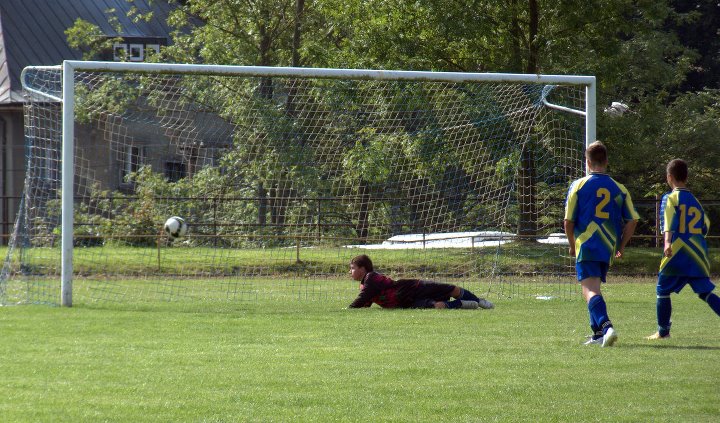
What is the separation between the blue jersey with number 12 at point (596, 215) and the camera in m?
8.63

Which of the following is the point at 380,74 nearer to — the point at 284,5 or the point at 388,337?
the point at 388,337

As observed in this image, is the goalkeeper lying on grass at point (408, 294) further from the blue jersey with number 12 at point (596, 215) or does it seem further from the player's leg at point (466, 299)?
the blue jersey with number 12 at point (596, 215)

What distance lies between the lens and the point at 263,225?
19.0 meters

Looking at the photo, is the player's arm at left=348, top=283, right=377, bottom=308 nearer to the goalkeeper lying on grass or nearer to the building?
the goalkeeper lying on grass

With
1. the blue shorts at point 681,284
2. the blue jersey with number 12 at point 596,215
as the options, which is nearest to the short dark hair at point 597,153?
the blue jersey with number 12 at point 596,215

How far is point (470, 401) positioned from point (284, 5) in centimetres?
2159

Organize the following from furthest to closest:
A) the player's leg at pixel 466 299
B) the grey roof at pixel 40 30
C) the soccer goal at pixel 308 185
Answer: the grey roof at pixel 40 30 < the soccer goal at pixel 308 185 < the player's leg at pixel 466 299

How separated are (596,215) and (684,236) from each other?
1.10 metres

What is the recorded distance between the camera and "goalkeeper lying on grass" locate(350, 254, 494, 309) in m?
12.2

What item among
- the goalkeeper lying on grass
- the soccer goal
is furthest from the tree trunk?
the goalkeeper lying on grass

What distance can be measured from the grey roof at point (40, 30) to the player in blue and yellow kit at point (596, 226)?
23.8 m

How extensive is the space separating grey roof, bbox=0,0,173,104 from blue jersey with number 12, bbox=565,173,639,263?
78.1 feet

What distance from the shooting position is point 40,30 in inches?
1302

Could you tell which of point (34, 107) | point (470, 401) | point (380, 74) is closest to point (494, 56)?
point (380, 74)
